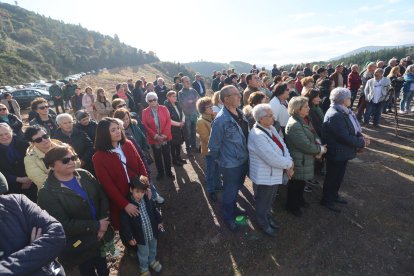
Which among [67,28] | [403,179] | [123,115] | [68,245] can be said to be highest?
[67,28]

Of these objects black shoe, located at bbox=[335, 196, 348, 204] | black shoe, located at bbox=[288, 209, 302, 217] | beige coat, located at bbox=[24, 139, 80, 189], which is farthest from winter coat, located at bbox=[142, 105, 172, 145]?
black shoe, located at bbox=[335, 196, 348, 204]

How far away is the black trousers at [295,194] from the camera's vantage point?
447 centimetres

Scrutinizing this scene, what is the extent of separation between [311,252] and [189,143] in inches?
200

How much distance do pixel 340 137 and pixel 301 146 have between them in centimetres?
70

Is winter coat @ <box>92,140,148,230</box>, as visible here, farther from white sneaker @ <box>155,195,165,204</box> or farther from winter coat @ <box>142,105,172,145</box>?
winter coat @ <box>142,105,172,145</box>

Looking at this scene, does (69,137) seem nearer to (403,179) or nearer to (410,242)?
(410,242)

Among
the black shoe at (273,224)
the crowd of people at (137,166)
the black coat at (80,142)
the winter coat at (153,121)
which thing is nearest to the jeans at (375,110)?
the crowd of people at (137,166)

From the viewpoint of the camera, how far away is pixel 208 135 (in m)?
5.26

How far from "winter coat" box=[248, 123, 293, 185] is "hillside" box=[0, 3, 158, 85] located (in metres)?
38.5

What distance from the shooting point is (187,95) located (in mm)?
7461

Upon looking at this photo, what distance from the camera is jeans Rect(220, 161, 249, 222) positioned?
4.01 m

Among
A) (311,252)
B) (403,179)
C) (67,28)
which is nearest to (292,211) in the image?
(311,252)

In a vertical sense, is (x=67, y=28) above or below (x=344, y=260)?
above

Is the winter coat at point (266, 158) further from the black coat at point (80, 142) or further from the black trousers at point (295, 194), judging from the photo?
the black coat at point (80, 142)
